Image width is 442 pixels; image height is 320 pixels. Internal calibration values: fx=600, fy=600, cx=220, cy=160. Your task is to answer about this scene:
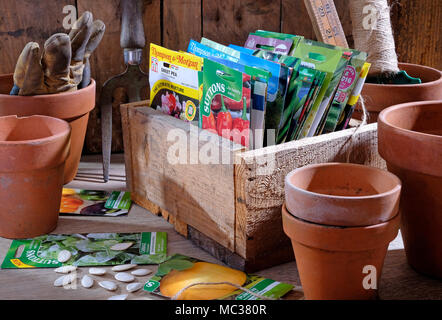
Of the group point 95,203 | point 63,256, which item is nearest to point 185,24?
point 95,203

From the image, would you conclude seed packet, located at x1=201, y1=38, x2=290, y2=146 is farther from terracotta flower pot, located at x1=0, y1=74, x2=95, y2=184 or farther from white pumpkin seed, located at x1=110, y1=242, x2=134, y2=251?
terracotta flower pot, located at x1=0, y1=74, x2=95, y2=184

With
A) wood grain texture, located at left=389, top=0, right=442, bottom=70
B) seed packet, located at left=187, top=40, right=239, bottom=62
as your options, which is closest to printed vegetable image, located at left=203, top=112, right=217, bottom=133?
seed packet, located at left=187, top=40, right=239, bottom=62

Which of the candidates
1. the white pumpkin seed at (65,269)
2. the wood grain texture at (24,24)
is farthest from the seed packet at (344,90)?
the wood grain texture at (24,24)

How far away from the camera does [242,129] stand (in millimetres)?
1043

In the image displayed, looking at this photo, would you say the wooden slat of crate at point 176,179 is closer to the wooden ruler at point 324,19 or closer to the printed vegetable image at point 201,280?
the printed vegetable image at point 201,280

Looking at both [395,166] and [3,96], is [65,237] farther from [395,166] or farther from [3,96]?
[395,166]

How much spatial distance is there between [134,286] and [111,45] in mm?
788

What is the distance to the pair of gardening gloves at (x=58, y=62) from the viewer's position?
1.22 m

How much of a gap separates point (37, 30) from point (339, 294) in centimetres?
104

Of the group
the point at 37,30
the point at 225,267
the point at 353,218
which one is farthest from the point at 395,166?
the point at 37,30

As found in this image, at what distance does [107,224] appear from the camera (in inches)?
49.0

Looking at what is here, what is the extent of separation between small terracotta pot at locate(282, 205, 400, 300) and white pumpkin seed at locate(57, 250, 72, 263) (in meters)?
0.43

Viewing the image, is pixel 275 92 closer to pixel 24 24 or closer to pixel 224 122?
pixel 224 122

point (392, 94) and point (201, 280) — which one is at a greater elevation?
point (392, 94)
